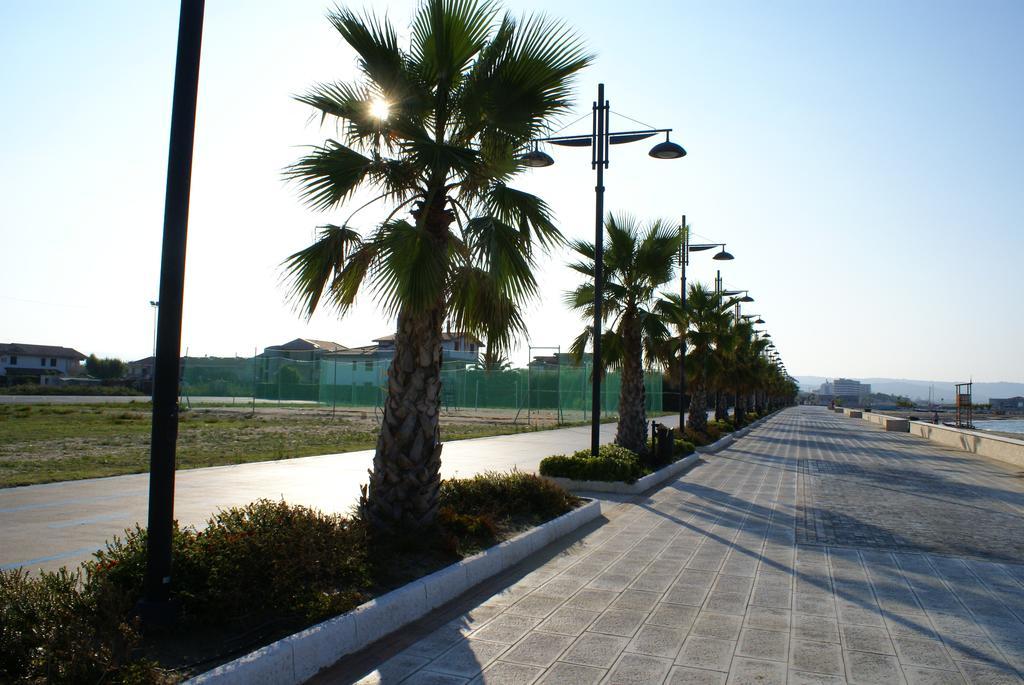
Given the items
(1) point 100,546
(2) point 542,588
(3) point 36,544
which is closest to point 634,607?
(2) point 542,588

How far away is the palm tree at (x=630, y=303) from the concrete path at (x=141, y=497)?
2413 mm

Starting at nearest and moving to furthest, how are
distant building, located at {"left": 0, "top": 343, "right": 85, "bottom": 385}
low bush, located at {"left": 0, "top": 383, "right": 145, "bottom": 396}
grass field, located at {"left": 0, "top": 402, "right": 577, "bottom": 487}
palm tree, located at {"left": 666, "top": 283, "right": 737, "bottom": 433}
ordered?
grass field, located at {"left": 0, "top": 402, "right": 577, "bottom": 487}
palm tree, located at {"left": 666, "top": 283, "right": 737, "bottom": 433}
low bush, located at {"left": 0, "top": 383, "right": 145, "bottom": 396}
distant building, located at {"left": 0, "top": 343, "right": 85, "bottom": 385}

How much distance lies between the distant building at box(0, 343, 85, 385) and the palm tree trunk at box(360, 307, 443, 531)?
8451cm

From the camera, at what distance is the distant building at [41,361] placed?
83.5 metres

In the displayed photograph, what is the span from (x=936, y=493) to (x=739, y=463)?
5668mm

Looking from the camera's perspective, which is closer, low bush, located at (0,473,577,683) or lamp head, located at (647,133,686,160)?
low bush, located at (0,473,577,683)

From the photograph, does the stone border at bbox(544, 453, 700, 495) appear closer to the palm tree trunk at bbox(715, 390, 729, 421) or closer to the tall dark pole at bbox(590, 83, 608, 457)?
the tall dark pole at bbox(590, 83, 608, 457)

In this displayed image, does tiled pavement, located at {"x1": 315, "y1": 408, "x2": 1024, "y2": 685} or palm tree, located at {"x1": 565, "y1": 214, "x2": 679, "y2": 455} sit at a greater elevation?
palm tree, located at {"x1": 565, "y1": 214, "x2": 679, "y2": 455}

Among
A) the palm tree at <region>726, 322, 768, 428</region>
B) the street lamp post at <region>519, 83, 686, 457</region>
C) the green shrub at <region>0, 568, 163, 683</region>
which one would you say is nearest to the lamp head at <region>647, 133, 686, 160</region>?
the street lamp post at <region>519, 83, 686, 457</region>

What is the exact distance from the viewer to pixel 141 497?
1066 centimetres

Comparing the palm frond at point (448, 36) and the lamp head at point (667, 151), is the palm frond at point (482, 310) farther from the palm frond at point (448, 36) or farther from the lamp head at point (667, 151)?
the lamp head at point (667, 151)

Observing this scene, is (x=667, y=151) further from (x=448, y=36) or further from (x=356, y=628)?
(x=356, y=628)

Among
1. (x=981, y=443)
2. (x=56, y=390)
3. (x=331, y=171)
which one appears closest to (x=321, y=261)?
(x=331, y=171)

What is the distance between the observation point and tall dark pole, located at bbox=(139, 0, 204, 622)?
4.50 m
